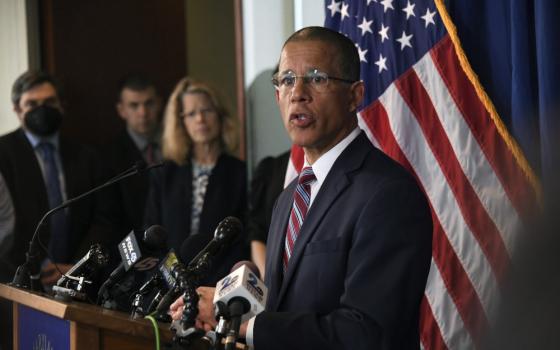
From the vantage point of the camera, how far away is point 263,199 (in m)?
4.84

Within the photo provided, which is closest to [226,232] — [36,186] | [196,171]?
[196,171]

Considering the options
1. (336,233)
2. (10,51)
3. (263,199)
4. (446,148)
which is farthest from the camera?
(10,51)

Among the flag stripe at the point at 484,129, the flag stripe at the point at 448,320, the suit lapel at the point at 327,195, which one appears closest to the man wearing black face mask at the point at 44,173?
the flag stripe at the point at 448,320

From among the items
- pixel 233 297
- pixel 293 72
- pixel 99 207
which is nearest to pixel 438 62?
pixel 293 72

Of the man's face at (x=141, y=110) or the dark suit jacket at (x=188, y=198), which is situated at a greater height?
the man's face at (x=141, y=110)

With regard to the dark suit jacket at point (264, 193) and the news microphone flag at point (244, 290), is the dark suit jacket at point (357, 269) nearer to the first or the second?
the news microphone flag at point (244, 290)

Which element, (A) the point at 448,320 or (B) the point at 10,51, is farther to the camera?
(B) the point at 10,51

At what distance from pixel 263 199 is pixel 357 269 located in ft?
8.63

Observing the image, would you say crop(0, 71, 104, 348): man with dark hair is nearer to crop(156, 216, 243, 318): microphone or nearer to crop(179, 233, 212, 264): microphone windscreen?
crop(179, 233, 212, 264): microphone windscreen

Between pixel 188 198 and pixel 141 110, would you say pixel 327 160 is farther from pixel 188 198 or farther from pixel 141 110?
pixel 141 110

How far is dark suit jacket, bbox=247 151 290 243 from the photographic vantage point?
474 cm

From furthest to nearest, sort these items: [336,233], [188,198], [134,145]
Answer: [134,145] → [188,198] → [336,233]

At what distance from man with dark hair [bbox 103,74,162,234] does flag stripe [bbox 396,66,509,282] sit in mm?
2385

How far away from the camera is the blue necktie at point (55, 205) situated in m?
5.20
